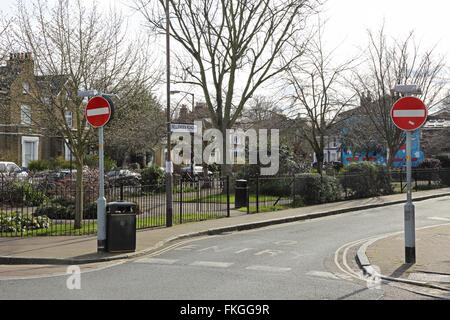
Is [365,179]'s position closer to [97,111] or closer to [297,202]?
[297,202]

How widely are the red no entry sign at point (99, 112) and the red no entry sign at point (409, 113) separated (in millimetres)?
5901

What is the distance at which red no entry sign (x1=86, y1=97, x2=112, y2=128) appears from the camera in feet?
33.6

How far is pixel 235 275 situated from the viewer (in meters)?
8.00

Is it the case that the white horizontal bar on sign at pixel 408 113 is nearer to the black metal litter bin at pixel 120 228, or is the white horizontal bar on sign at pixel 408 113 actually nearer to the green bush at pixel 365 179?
the black metal litter bin at pixel 120 228

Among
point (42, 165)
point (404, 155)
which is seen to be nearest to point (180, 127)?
point (42, 165)

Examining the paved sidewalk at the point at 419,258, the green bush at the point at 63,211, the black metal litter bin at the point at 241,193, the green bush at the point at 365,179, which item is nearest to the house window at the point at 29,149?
the green bush at the point at 63,211

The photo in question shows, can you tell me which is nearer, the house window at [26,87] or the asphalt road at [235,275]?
the asphalt road at [235,275]

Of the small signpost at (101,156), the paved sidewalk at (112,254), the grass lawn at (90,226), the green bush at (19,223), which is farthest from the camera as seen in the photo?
the green bush at (19,223)

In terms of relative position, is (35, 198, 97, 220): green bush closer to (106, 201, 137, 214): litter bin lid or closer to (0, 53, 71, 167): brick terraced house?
(0, 53, 71, 167): brick terraced house

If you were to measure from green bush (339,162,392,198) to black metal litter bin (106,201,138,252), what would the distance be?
15978 millimetres

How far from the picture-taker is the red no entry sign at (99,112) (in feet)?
33.6

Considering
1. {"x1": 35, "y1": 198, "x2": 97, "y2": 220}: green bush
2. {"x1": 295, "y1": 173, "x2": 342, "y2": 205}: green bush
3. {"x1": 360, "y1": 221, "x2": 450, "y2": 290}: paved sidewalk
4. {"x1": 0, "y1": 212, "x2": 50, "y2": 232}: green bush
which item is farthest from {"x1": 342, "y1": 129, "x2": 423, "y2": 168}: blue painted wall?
{"x1": 0, "y1": 212, "x2": 50, "y2": 232}: green bush
